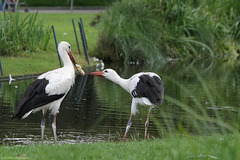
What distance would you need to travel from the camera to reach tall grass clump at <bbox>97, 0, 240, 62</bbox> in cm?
2023

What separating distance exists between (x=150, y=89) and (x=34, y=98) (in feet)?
6.45

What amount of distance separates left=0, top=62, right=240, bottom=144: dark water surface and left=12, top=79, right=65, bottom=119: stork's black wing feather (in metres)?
0.57

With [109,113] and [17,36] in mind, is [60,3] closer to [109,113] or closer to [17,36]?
[17,36]

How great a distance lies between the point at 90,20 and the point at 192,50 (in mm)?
9899

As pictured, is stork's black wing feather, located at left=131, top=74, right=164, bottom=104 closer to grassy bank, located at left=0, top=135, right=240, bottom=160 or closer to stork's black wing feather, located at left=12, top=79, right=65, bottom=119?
stork's black wing feather, located at left=12, top=79, right=65, bottom=119

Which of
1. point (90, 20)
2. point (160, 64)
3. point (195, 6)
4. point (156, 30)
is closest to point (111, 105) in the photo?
point (160, 64)

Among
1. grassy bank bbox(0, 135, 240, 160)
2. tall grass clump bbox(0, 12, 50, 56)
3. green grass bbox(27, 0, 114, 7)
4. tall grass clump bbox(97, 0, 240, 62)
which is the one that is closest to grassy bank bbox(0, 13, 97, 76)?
tall grass clump bbox(0, 12, 50, 56)

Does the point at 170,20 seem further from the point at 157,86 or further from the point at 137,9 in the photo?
the point at 157,86

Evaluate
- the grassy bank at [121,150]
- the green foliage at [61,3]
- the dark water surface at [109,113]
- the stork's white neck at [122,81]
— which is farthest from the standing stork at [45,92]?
the green foliage at [61,3]

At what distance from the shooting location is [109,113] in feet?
34.0

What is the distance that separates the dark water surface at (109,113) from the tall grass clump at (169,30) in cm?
374

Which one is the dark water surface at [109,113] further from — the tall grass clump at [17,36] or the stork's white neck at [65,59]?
the tall grass clump at [17,36]

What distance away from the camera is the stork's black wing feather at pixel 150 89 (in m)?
8.17

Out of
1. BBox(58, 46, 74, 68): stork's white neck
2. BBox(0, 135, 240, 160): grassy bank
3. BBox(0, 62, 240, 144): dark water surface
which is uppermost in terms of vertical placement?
BBox(58, 46, 74, 68): stork's white neck
